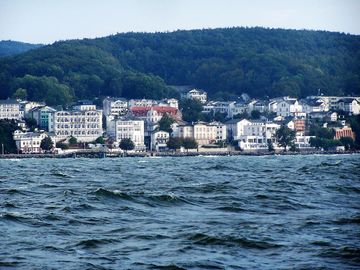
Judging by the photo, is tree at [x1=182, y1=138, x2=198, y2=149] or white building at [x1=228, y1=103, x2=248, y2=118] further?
white building at [x1=228, y1=103, x2=248, y2=118]

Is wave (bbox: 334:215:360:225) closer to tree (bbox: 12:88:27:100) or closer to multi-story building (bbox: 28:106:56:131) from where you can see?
multi-story building (bbox: 28:106:56:131)

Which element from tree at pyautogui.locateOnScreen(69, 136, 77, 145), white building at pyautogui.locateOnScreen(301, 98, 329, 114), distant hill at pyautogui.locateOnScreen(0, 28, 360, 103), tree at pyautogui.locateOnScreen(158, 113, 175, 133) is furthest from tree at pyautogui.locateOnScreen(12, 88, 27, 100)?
white building at pyautogui.locateOnScreen(301, 98, 329, 114)

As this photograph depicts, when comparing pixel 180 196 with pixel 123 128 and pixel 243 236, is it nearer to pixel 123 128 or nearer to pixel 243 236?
pixel 243 236

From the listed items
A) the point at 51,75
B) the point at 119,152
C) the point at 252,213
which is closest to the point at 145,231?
the point at 252,213

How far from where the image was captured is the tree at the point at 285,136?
12925 cm

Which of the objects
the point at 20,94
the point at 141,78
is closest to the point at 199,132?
the point at 20,94

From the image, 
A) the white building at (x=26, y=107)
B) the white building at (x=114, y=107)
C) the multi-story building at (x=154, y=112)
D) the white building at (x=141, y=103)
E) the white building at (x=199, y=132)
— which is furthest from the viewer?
the white building at (x=141, y=103)

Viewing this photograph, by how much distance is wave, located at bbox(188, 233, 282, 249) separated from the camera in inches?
778

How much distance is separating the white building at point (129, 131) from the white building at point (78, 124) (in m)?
2.01

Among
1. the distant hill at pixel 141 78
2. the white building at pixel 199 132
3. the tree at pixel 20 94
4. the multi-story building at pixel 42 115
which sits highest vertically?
the distant hill at pixel 141 78

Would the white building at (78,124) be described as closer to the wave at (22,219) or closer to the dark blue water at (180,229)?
the dark blue water at (180,229)

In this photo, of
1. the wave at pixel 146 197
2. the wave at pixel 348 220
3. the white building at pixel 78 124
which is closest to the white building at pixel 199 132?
the white building at pixel 78 124

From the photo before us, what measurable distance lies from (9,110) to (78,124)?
A: 12.5 m

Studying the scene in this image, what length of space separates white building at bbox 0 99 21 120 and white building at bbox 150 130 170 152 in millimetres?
19244
